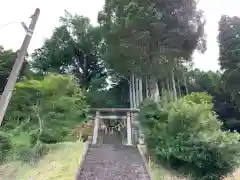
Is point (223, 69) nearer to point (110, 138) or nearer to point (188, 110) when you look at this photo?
point (110, 138)

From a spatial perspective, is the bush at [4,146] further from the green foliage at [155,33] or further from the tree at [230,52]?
the tree at [230,52]

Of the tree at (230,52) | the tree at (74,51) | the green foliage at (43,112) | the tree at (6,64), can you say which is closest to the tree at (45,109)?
the green foliage at (43,112)

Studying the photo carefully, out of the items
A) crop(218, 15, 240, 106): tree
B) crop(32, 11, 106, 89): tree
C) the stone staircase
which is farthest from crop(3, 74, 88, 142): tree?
crop(32, 11, 106, 89): tree

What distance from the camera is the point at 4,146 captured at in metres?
9.90

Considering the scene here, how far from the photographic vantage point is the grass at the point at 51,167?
28.2 feet

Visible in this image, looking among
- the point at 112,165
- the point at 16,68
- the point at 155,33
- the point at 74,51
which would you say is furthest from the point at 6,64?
the point at 16,68

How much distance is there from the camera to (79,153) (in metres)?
10.7

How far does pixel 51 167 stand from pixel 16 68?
591 cm

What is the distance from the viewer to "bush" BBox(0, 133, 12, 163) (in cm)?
977

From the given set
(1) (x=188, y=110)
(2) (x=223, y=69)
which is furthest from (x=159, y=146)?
(2) (x=223, y=69)

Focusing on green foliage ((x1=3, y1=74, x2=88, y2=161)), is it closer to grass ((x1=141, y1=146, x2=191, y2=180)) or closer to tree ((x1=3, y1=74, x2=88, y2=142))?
tree ((x1=3, y1=74, x2=88, y2=142))

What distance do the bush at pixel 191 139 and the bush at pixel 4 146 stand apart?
5260 mm

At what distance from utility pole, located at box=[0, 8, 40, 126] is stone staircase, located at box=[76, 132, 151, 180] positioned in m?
5.25

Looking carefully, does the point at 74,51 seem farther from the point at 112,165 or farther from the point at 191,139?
the point at 191,139
